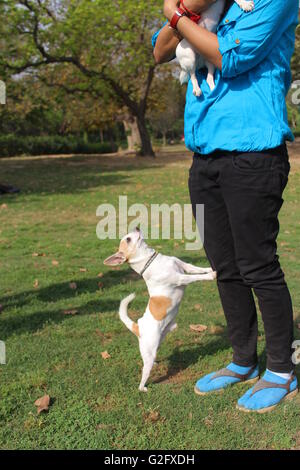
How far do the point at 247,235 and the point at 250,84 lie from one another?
0.74 m

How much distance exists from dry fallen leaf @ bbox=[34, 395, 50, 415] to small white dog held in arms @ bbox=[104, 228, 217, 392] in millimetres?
552

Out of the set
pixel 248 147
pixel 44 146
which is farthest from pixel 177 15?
pixel 44 146

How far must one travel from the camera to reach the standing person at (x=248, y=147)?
2324 millimetres

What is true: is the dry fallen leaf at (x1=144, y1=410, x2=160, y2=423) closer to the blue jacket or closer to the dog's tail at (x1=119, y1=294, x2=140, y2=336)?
the dog's tail at (x1=119, y1=294, x2=140, y2=336)

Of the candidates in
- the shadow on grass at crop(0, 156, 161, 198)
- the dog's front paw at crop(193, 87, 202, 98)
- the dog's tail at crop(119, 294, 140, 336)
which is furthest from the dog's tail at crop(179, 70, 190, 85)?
the shadow on grass at crop(0, 156, 161, 198)

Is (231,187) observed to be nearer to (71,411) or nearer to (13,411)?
(71,411)

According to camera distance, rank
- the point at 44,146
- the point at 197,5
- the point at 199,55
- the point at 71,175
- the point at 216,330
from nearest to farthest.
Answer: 1. the point at 197,5
2. the point at 199,55
3. the point at 216,330
4. the point at 71,175
5. the point at 44,146

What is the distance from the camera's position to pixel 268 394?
2699 millimetres

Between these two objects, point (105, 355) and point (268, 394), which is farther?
point (105, 355)

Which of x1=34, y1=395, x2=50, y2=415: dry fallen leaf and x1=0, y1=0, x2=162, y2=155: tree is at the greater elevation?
x1=0, y1=0, x2=162, y2=155: tree

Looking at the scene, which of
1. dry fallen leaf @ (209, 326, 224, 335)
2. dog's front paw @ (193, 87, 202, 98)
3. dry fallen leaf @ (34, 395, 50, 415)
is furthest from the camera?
dry fallen leaf @ (209, 326, 224, 335)

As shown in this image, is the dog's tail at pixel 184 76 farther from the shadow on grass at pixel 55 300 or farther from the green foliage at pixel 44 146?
the green foliage at pixel 44 146

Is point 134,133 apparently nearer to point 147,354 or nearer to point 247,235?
point 147,354

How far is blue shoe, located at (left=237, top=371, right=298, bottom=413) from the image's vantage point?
2.68 metres
